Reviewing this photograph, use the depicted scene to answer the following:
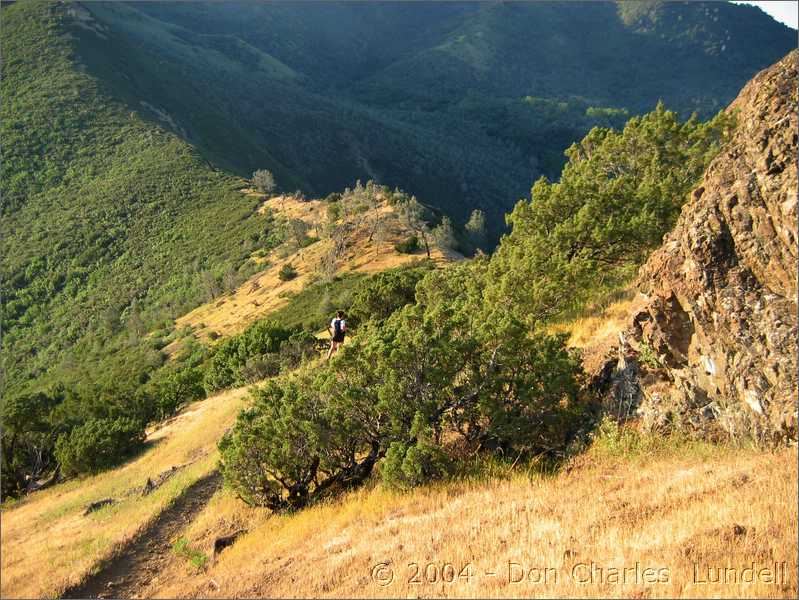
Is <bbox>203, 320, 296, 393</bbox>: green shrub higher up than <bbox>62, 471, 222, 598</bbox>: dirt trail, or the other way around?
<bbox>62, 471, 222, 598</bbox>: dirt trail

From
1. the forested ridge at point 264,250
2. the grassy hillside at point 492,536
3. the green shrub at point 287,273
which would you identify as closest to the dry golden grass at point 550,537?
the grassy hillside at point 492,536

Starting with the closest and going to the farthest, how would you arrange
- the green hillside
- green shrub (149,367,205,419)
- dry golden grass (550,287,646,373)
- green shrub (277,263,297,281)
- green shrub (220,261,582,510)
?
green shrub (220,261,582,510), dry golden grass (550,287,646,373), green shrub (149,367,205,419), green shrub (277,263,297,281), the green hillside

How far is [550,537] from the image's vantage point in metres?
5.16

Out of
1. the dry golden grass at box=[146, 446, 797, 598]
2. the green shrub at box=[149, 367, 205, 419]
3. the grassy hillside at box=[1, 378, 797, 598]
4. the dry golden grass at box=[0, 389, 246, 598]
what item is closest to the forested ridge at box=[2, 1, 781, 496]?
the green shrub at box=[149, 367, 205, 419]

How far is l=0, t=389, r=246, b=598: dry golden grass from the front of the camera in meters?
8.05

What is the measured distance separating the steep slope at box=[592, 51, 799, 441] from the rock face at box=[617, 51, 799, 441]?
0.04 ft

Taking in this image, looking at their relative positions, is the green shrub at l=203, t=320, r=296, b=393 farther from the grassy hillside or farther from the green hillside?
the grassy hillside

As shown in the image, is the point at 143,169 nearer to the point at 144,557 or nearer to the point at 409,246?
the point at 409,246

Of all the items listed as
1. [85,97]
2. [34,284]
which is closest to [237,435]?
[34,284]

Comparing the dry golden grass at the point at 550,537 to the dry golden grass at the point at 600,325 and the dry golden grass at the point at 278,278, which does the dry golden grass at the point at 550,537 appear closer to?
the dry golden grass at the point at 600,325

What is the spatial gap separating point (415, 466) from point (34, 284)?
52.1 m

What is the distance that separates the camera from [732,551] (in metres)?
4.32

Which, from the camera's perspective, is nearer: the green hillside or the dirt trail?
the dirt trail

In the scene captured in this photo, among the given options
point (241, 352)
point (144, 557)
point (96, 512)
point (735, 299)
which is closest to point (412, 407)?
point (735, 299)
